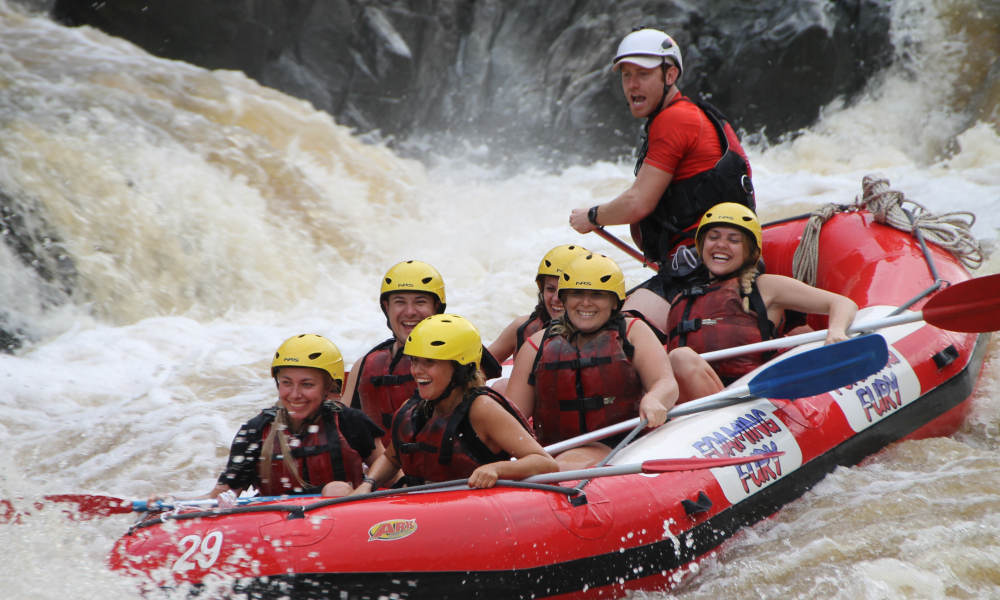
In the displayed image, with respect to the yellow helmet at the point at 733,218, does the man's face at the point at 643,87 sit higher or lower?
higher

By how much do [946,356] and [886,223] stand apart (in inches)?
34.4

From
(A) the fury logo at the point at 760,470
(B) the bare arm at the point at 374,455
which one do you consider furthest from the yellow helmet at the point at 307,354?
(A) the fury logo at the point at 760,470

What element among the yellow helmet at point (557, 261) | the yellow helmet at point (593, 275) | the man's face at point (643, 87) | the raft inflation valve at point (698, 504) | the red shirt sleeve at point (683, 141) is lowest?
the raft inflation valve at point (698, 504)

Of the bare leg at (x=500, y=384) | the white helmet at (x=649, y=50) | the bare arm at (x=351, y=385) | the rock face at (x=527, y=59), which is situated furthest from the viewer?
the rock face at (x=527, y=59)

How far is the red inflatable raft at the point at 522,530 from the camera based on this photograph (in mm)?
2650

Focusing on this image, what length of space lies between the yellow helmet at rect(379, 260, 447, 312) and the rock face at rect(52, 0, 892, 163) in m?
7.66

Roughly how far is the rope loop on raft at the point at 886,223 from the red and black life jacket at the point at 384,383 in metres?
2.02

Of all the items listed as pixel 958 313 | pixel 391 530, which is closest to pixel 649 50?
pixel 958 313

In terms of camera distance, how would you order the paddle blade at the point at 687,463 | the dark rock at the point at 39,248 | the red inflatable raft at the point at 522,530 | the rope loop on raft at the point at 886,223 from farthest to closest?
the dark rock at the point at 39,248
the rope loop on raft at the point at 886,223
the paddle blade at the point at 687,463
the red inflatable raft at the point at 522,530

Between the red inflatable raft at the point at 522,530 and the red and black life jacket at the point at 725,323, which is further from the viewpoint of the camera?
the red and black life jacket at the point at 725,323

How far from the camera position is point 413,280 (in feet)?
13.1

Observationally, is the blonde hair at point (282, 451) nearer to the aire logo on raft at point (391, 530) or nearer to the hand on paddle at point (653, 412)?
→ the aire logo on raft at point (391, 530)

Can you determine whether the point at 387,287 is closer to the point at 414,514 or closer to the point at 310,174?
the point at 414,514

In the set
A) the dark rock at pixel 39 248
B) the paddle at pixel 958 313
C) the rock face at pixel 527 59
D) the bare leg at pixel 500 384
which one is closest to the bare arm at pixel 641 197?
the paddle at pixel 958 313
